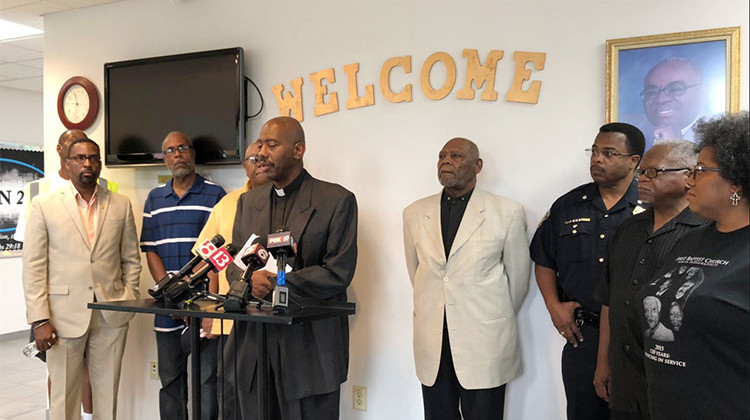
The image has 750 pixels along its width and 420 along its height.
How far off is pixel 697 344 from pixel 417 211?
1.66 m

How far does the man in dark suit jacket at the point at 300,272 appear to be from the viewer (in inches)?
91.6

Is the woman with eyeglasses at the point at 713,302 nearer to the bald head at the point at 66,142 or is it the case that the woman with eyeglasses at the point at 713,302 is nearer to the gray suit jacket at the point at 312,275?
the gray suit jacket at the point at 312,275

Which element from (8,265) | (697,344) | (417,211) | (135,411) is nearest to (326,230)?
(417,211)

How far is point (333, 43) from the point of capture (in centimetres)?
359

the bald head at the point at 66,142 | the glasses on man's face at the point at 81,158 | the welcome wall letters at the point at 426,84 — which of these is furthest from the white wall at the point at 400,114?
the glasses on man's face at the point at 81,158

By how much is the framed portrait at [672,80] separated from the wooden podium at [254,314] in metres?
1.79

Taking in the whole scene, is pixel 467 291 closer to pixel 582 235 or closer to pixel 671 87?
pixel 582 235

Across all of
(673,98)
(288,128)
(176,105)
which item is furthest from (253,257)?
(176,105)

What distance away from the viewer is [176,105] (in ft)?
12.8

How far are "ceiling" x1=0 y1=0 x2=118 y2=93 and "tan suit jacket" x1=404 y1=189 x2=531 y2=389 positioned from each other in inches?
119

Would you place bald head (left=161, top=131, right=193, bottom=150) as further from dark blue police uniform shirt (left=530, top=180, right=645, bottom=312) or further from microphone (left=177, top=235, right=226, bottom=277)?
dark blue police uniform shirt (left=530, top=180, right=645, bottom=312)

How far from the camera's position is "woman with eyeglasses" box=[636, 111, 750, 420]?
1480 mm

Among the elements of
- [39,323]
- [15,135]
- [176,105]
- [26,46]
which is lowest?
[39,323]

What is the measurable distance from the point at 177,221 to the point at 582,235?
227 centimetres
